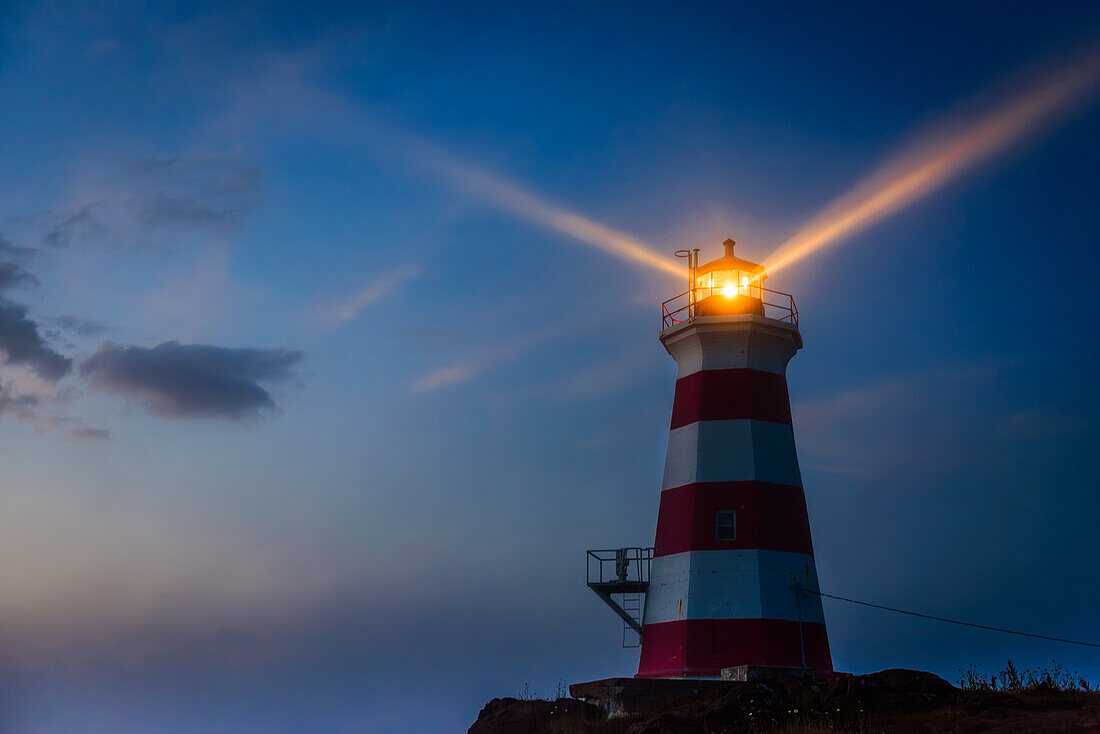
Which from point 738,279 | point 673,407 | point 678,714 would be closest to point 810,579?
point 673,407

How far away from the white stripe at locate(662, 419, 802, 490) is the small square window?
71 centimetres

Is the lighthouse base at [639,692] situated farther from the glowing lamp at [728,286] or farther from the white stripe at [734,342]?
the glowing lamp at [728,286]

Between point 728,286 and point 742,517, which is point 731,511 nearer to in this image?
point 742,517

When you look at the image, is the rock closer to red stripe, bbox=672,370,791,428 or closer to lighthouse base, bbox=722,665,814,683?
lighthouse base, bbox=722,665,814,683

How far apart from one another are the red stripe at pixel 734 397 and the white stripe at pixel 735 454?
194 millimetres

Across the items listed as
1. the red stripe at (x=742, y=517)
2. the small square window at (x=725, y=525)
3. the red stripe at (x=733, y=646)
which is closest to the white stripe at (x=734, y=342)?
the red stripe at (x=742, y=517)

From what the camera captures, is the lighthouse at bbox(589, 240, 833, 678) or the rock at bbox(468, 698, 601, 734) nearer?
the rock at bbox(468, 698, 601, 734)

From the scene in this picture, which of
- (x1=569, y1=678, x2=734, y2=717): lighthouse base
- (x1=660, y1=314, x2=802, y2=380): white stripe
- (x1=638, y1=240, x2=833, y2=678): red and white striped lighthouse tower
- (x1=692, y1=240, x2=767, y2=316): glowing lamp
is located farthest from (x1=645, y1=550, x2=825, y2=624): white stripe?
(x1=692, y1=240, x2=767, y2=316): glowing lamp

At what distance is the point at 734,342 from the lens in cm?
2369

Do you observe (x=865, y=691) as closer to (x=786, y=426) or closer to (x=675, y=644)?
(x=675, y=644)

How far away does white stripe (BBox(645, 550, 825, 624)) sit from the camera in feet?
71.9

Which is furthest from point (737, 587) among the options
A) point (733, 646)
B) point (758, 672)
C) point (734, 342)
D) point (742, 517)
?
point (734, 342)

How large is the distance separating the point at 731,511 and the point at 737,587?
158cm

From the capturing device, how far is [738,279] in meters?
24.9
